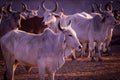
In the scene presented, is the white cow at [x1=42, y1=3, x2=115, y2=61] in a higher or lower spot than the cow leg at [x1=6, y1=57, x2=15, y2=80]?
higher

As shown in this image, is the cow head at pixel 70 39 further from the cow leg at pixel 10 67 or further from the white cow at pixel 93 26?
the white cow at pixel 93 26

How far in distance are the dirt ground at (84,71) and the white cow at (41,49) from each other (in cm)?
183

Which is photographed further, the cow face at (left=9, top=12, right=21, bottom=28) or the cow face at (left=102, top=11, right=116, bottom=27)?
the cow face at (left=9, top=12, right=21, bottom=28)

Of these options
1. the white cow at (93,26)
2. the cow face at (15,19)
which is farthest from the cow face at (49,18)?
the cow face at (15,19)

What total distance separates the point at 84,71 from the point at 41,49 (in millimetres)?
3323

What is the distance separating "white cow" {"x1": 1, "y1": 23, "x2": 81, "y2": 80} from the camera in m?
8.04

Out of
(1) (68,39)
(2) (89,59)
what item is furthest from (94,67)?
(1) (68,39)

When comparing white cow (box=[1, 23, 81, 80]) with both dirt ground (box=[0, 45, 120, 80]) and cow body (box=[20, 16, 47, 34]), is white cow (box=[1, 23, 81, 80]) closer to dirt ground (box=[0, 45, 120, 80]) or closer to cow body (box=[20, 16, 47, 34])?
dirt ground (box=[0, 45, 120, 80])

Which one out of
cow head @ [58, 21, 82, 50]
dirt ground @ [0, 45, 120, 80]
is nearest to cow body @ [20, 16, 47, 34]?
dirt ground @ [0, 45, 120, 80]

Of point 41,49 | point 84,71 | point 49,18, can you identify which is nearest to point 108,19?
point 49,18

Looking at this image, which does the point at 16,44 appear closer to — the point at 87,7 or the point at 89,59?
the point at 89,59

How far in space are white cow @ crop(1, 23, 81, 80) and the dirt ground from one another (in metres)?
1.83

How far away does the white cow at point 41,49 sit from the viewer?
8.04 meters

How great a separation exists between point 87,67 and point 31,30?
9.68 feet
